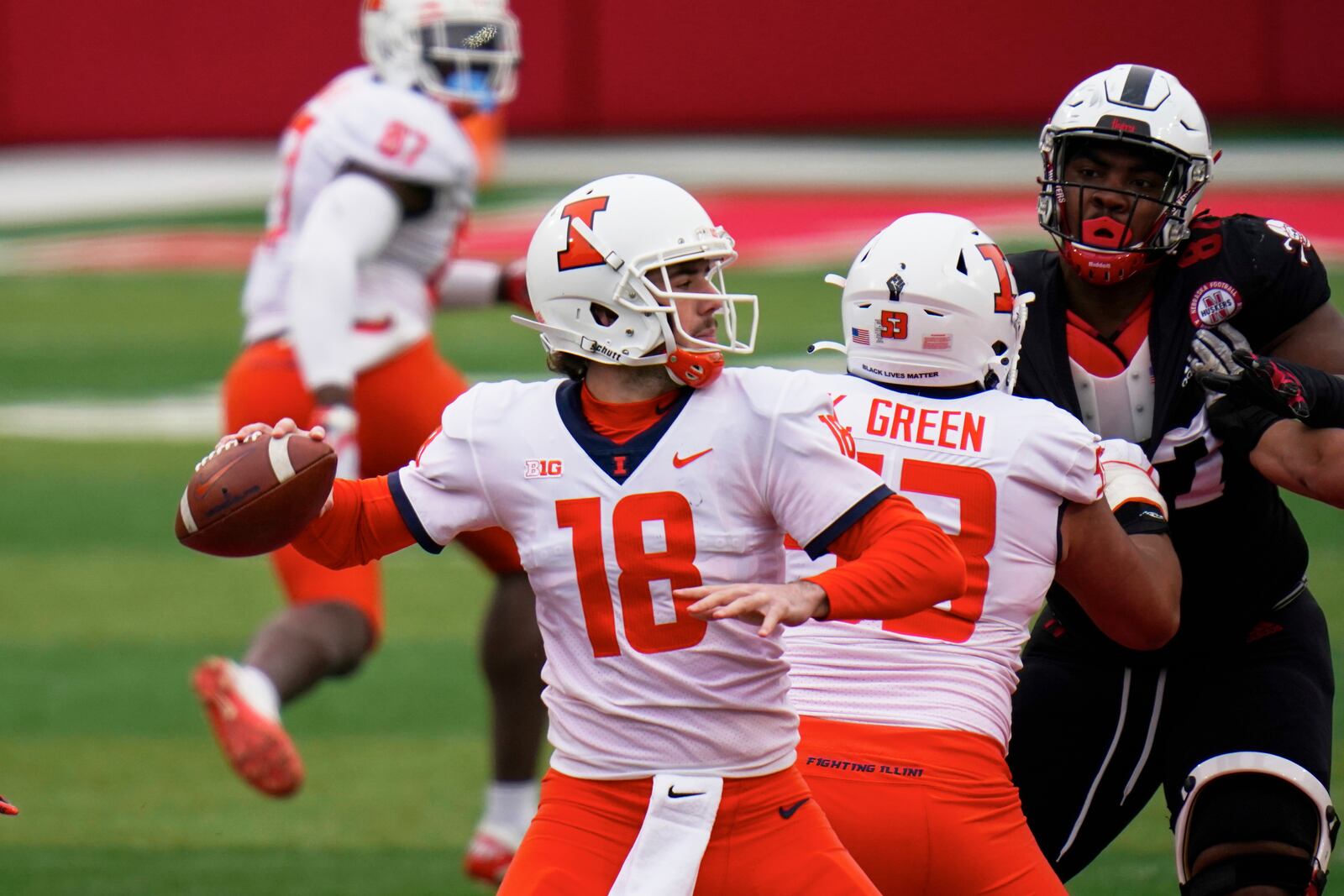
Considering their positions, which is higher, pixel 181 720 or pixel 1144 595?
pixel 1144 595

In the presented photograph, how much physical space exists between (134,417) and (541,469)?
9.33m

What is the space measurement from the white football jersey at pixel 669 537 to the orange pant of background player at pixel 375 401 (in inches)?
93.9

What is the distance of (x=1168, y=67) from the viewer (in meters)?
21.6

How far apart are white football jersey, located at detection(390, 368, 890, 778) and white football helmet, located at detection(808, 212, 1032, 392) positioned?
393mm

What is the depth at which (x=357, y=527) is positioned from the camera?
325 cm

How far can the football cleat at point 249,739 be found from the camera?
15.3ft

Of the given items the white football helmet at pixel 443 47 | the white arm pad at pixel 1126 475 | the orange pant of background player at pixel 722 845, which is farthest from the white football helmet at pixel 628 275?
the white football helmet at pixel 443 47

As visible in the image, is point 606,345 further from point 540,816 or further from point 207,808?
point 207,808

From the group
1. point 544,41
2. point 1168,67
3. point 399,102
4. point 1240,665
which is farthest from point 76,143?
point 1240,665

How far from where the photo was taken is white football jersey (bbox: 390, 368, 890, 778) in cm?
305

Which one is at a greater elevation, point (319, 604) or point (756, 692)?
point (756, 692)

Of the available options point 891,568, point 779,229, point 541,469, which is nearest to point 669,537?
point 541,469

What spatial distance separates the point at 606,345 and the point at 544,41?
791 inches

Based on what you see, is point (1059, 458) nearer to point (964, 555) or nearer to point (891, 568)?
point (964, 555)
